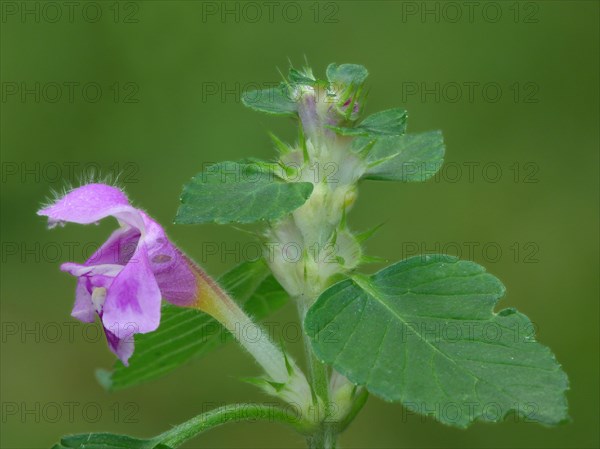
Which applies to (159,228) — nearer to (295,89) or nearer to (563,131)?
→ (295,89)

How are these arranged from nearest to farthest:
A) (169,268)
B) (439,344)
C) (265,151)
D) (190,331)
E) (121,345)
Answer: (439,344) < (121,345) < (169,268) < (190,331) < (265,151)

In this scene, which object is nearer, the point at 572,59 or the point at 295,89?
the point at 295,89

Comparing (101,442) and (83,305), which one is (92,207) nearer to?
(83,305)

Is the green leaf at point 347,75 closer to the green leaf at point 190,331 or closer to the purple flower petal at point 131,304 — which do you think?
the green leaf at point 190,331

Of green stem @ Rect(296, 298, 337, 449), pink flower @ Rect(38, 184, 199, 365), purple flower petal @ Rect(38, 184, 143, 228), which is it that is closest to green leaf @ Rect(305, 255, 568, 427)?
green stem @ Rect(296, 298, 337, 449)

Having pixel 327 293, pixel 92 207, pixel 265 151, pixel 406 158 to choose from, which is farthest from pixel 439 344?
pixel 265 151

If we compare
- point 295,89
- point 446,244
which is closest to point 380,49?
point 446,244
